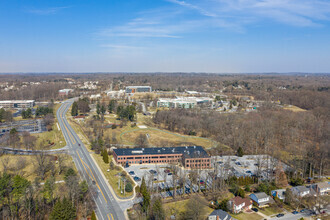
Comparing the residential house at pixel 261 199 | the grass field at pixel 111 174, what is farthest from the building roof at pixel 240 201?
the grass field at pixel 111 174

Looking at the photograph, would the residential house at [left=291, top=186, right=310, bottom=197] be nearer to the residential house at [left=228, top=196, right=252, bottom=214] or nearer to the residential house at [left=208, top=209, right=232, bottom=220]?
the residential house at [left=228, top=196, right=252, bottom=214]

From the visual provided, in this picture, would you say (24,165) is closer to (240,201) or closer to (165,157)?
(165,157)

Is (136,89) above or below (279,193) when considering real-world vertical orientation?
above

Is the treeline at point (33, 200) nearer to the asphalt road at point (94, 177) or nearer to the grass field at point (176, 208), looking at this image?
the asphalt road at point (94, 177)

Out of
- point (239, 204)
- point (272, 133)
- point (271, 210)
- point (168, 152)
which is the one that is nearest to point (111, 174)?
point (168, 152)

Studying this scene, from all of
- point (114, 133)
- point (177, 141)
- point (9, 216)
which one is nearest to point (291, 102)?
point (177, 141)

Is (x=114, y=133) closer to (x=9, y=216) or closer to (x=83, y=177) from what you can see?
(x=83, y=177)
